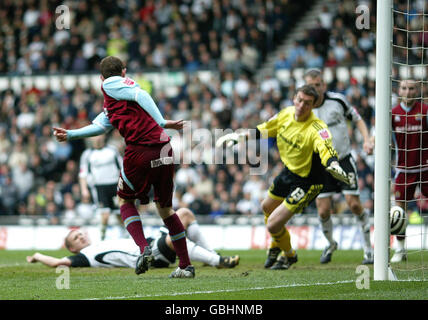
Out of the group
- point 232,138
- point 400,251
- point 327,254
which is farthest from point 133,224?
point 400,251

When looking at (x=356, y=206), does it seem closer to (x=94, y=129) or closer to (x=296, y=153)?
(x=296, y=153)

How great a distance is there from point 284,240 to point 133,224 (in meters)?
2.21

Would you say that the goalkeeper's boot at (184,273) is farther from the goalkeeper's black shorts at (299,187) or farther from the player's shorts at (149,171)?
the goalkeeper's black shorts at (299,187)

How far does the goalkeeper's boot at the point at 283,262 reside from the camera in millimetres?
9672

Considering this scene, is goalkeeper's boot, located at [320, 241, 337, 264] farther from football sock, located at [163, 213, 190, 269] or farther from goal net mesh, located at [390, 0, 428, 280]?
football sock, located at [163, 213, 190, 269]

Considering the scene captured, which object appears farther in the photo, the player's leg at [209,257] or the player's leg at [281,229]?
the player's leg at [209,257]

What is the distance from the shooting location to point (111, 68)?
8.05 m

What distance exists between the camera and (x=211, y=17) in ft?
72.3

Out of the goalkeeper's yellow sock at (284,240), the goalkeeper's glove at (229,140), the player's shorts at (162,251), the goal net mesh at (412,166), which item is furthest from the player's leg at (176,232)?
the goal net mesh at (412,166)

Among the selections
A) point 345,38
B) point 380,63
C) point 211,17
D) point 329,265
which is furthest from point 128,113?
point 211,17

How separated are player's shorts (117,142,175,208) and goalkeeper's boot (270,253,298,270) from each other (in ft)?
7.03

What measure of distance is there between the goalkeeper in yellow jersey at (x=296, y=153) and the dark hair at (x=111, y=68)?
162 cm

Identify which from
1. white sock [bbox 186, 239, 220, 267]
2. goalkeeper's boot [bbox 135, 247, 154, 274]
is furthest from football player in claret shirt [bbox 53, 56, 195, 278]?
white sock [bbox 186, 239, 220, 267]

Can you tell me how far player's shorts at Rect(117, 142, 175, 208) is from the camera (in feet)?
26.1
